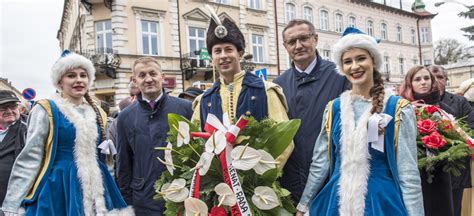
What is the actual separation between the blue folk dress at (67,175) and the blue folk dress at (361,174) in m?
1.65

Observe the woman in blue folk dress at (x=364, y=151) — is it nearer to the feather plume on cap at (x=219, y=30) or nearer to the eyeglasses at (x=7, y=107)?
the feather plume on cap at (x=219, y=30)

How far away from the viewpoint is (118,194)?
11.0ft

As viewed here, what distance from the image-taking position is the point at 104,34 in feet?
64.0

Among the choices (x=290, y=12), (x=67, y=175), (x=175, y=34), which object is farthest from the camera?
(x=290, y=12)

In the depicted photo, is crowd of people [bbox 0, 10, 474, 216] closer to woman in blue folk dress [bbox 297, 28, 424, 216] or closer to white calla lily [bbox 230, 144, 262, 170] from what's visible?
woman in blue folk dress [bbox 297, 28, 424, 216]

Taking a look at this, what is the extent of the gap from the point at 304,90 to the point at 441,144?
3.97 feet

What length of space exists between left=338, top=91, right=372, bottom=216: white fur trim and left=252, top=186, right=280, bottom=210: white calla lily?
16.4 inches

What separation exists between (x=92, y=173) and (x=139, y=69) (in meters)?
0.95

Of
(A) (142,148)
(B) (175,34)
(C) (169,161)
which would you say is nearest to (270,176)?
(C) (169,161)

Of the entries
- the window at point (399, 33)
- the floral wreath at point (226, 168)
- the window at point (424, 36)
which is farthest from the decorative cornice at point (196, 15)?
the window at point (424, 36)

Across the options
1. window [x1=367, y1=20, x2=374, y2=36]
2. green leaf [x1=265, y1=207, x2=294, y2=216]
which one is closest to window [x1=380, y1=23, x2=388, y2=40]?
window [x1=367, y1=20, x2=374, y2=36]

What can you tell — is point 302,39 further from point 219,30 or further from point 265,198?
point 265,198

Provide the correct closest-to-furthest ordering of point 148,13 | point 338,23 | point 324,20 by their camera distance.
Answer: point 148,13 < point 324,20 < point 338,23

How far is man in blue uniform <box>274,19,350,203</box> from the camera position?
9.79ft
